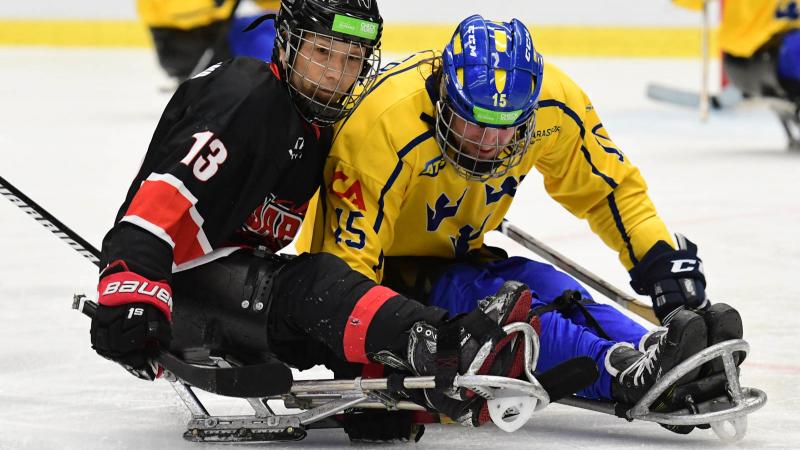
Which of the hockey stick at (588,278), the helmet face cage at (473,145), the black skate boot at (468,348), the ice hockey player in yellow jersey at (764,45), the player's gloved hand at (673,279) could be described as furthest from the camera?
the ice hockey player in yellow jersey at (764,45)

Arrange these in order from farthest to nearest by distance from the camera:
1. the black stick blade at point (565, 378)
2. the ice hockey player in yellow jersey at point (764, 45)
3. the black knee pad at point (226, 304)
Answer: the ice hockey player in yellow jersey at point (764, 45) → the black knee pad at point (226, 304) → the black stick blade at point (565, 378)

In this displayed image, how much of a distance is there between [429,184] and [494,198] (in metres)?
Answer: 0.16

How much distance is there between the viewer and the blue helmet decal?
238 cm

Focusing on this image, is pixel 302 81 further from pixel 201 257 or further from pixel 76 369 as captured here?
pixel 76 369

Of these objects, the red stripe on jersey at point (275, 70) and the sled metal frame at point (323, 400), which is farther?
the red stripe on jersey at point (275, 70)

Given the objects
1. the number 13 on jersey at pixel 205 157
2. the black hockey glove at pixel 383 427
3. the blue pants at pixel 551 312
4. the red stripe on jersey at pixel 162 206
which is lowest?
the black hockey glove at pixel 383 427

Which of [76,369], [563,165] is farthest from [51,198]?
[563,165]

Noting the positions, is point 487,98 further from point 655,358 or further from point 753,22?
point 753,22

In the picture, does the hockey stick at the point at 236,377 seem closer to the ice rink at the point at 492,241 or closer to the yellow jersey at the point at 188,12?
the ice rink at the point at 492,241

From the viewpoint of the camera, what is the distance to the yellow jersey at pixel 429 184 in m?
2.46

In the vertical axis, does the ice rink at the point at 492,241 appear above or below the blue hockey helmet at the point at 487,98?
below

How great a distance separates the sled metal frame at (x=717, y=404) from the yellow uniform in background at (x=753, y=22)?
4592 millimetres

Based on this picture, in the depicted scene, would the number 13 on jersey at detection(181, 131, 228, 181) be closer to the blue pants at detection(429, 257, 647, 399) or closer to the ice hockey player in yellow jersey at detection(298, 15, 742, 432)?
the ice hockey player in yellow jersey at detection(298, 15, 742, 432)

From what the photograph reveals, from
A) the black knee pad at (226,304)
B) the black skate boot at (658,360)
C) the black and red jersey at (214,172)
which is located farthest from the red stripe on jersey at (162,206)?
the black skate boot at (658,360)
